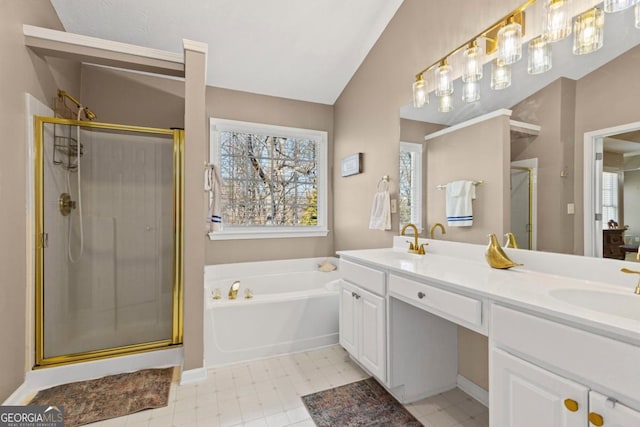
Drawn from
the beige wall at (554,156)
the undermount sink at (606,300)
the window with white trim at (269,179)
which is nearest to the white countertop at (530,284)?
the undermount sink at (606,300)

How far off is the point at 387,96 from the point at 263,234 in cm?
195

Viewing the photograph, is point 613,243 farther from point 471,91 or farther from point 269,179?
point 269,179

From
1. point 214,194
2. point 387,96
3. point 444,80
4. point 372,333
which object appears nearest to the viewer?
point 372,333

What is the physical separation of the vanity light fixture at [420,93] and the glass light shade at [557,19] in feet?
2.79

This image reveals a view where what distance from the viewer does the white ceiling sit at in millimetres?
2402

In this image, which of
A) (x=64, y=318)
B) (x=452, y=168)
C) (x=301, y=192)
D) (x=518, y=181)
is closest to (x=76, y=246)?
(x=64, y=318)

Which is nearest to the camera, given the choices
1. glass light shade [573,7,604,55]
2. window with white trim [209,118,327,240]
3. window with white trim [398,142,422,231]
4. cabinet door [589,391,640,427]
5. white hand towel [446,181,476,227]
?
cabinet door [589,391,640,427]

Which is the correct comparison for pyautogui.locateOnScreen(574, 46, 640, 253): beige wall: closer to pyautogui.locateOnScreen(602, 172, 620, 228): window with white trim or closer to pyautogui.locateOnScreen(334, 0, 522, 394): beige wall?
pyautogui.locateOnScreen(602, 172, 620, 228): window with white trim

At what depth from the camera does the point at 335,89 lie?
3.56 meters

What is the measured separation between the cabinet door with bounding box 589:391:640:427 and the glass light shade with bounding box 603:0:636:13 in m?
1.52

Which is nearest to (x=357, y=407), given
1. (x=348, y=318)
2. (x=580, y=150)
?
(x=348, y=318)

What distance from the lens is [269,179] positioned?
3.58m

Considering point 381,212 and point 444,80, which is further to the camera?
point 381,212

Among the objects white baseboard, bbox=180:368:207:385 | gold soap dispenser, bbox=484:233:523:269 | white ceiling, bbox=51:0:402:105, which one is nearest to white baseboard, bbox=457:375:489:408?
gold soap dispenser, bbox=484:233:523:269
